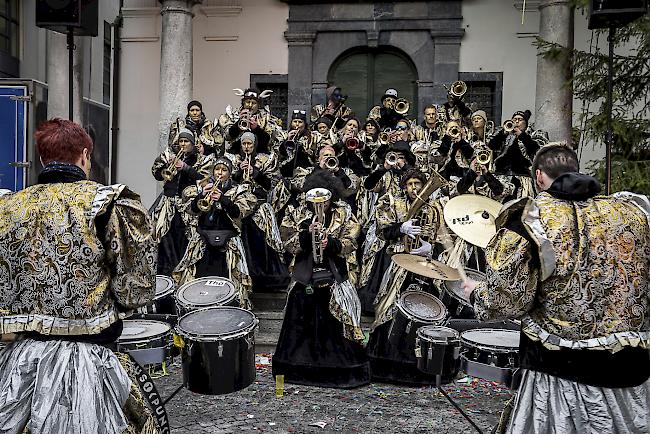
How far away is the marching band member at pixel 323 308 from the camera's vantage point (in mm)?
6133

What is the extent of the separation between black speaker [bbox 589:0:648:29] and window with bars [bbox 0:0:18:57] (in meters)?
11.5

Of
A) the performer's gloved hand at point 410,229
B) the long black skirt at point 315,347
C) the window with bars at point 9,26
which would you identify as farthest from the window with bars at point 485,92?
the window with bars at point 9,26

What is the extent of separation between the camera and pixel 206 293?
19.3 ft

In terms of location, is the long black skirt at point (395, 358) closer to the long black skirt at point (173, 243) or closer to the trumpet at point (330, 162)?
the trumpet at point (330, 162)

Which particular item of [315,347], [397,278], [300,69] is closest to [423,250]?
[397,278]

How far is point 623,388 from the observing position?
298 centimetres

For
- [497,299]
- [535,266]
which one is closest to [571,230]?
[535,266]

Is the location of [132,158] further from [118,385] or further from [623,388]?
[623,388]

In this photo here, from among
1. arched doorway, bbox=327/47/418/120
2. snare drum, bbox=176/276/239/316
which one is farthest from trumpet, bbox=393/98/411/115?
snare drum, bbox=176/276/239/316

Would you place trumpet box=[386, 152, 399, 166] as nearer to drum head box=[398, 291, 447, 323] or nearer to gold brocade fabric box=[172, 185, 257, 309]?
gold brocade fabric box=[172, 185, 257, 309]

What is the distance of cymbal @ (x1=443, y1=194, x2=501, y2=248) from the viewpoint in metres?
4.06

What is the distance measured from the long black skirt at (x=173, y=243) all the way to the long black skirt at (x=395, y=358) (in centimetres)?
302

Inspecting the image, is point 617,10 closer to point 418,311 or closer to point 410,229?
point 410,229

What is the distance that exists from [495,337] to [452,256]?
836 mm
